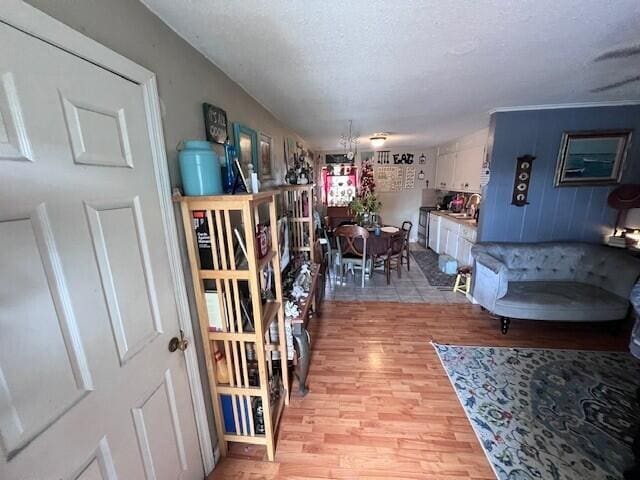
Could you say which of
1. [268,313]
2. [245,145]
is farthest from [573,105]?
[268,313]

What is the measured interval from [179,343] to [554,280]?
367 cm

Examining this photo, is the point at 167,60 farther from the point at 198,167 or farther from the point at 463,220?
the point at 463,220

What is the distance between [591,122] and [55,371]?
173 inches

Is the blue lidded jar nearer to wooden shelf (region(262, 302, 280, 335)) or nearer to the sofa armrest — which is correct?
wooden shelf (region(262, 302, 280, 335))

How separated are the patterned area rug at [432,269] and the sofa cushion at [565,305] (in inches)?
45.8

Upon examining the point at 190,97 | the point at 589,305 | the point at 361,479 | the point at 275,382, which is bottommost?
the point at 361,479

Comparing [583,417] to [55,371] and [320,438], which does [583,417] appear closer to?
[320,438]

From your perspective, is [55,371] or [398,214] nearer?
[55,371]

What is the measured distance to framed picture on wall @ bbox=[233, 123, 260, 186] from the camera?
173 centimetres

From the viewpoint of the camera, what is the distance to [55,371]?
0.65 m

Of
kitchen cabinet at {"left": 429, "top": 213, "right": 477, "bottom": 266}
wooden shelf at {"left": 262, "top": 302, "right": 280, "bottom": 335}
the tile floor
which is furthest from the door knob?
kitchen cabinet at {"left": 429, "top": 213, "right": 477, "bottom": 266}

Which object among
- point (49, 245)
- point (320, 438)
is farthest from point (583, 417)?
point (49, 245)

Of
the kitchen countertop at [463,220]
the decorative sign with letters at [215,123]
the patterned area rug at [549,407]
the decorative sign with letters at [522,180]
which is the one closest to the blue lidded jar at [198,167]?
the decorative sign with letters at [215,123]

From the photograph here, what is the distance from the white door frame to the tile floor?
227 centimetres
